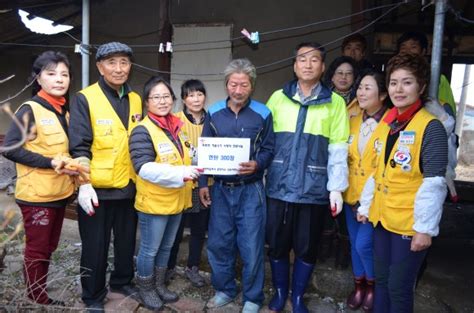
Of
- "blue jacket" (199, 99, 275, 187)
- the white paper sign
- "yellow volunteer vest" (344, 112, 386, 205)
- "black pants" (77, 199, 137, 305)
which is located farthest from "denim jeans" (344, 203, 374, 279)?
"black pants" (77, 199, 137, 305)

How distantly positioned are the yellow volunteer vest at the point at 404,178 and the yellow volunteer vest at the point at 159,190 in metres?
1.40

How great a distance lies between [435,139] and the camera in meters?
2.13

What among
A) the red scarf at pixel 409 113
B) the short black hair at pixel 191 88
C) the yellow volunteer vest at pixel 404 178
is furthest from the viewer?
the short black hair at pixel 191 88

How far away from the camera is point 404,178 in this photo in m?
2.25

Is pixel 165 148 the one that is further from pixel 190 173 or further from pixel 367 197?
pixel 367 197

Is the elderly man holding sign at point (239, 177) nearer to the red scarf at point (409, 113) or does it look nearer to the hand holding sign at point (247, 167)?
the hand holding sign at point (247, 167)

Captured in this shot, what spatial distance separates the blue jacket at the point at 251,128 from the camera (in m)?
2.75

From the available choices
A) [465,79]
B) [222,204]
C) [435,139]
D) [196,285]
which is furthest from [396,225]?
[465,79]

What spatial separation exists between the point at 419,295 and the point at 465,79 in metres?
10.2

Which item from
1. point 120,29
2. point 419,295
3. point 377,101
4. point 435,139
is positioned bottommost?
point 419,295

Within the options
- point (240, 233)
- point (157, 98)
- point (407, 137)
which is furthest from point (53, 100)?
point (407, 137)

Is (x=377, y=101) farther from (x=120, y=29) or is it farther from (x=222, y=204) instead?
(x=120, y=29)

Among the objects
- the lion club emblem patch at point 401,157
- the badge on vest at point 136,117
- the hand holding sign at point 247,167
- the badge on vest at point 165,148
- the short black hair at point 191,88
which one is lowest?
the hand holding sign at point 247,167

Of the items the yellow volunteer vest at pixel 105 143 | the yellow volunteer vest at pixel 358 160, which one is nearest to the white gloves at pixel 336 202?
the yellow volunteer vest at pixel 358 160
